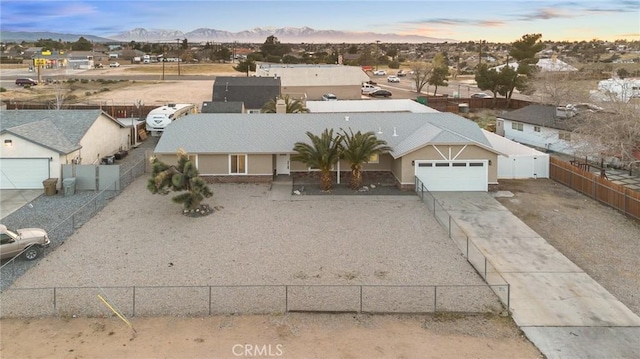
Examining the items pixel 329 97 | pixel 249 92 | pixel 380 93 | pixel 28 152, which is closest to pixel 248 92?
pixel 249 92

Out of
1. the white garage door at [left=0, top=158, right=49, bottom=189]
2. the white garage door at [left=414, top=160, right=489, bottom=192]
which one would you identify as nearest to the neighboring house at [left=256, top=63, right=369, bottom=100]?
the white garage door at [left=414, top=160, right=489, bottom=192]

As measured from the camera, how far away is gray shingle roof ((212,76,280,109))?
5256 centimetres

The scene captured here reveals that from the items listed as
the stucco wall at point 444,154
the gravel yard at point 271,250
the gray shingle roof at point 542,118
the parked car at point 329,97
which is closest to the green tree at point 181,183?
the gravel yard at point 271,250

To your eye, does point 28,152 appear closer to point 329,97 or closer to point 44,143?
point 44,143

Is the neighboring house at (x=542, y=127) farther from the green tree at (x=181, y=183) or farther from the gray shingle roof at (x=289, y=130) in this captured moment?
the green tree at (x=181, y=183)

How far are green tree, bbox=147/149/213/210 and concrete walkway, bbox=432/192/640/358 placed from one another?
42.0ft

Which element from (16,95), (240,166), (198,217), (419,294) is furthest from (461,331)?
(16,95)

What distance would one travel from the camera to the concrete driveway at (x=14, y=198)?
82.3 ft

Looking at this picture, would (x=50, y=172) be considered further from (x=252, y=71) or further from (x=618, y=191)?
(x=252, y=71)

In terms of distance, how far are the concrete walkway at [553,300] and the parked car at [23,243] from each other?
1764 cm

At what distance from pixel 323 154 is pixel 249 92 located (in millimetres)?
27847

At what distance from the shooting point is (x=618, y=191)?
25.5 m

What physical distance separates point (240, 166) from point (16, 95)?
6323 centimetres

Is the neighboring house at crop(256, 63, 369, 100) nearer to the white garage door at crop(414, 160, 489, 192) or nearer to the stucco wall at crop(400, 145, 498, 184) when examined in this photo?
the stucco wall at crop(400, 145, 498, 184)
